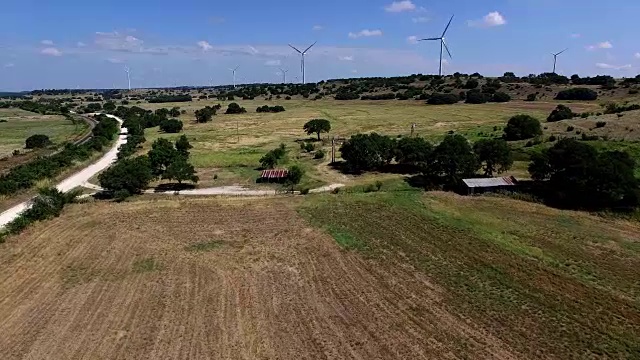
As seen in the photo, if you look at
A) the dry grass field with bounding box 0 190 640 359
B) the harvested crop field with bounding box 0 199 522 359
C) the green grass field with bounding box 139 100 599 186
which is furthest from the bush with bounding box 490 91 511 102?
the harvested crop field with bounding box 0 199 522 359

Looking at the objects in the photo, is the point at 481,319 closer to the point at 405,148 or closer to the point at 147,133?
the point at 405,148

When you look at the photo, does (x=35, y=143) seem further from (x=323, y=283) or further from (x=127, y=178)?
(x=323, y=283)

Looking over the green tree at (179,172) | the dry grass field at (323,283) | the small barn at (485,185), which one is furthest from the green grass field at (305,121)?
the dry grass field at (323,283)

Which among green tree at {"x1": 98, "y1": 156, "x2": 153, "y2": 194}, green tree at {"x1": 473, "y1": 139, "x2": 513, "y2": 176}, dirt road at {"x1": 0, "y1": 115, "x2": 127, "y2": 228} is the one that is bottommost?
dirt road at {"x1": 0, "y1": 115, "x2": 127, "y2": 228}

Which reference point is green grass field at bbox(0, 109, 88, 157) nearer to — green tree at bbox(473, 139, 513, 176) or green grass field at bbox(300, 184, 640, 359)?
green grass field at bbox(300, 184, 640, 359)

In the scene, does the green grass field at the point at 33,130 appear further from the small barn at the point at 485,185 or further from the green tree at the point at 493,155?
the green tree at the point at 493,155

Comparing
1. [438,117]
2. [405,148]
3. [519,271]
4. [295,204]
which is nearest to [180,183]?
[295,204]

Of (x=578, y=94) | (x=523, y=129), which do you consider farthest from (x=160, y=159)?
(x=578, y=94)
